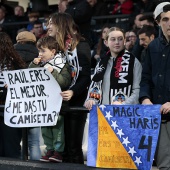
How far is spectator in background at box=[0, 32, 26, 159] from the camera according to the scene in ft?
21.2

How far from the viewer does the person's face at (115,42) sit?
6.02 m

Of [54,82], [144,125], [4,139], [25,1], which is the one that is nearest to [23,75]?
[54,82]

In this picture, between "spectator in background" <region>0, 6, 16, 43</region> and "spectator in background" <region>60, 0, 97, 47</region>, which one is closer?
"spectator in background" <region>60, 0, 97, 47</region>

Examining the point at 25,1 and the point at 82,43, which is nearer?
the point at 82,43

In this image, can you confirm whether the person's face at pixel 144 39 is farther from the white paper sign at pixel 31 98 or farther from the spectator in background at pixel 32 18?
the spectator in background at pixel 32 18

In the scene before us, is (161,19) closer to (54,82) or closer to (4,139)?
(54,82)

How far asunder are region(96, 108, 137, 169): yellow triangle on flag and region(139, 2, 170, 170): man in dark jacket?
0.34 meters

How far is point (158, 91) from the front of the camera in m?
5.26

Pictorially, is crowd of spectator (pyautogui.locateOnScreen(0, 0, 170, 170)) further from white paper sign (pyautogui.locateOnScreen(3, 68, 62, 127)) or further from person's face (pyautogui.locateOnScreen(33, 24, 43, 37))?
white paper sign (pyautogui.locateOnScreen(3, 68, 62, 127))

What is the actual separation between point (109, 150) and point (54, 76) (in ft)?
3.26

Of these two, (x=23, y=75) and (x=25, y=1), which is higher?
(x=25, y=1)

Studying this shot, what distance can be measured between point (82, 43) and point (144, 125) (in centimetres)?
129

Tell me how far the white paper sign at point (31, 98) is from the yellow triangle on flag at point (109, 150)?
1.70ft

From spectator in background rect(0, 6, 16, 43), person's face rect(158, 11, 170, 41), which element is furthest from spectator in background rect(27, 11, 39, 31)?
person's face rect(158, 11, 170, 41)
